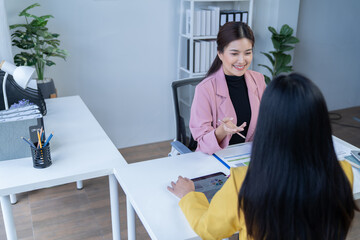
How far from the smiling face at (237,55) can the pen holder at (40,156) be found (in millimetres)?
1021

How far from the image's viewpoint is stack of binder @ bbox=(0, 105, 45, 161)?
1677mm

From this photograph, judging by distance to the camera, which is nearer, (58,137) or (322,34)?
(58,137)

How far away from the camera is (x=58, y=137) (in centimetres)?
198

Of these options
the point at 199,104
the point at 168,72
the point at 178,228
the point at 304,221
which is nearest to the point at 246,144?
the point at 199,104

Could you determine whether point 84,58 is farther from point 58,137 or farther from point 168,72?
point 58,137

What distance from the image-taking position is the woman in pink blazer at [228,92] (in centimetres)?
189

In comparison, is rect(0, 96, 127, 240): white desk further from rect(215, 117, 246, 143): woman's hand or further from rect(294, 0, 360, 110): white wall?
rect(294, 0, 360, 110): white wall

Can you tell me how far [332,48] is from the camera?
178 inches

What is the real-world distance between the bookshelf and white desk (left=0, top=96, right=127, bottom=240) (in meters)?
1.52

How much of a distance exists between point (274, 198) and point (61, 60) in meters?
2.76

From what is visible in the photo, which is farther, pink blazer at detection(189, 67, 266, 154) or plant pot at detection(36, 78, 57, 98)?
plant pot at detection(36, 78, 57, 98)

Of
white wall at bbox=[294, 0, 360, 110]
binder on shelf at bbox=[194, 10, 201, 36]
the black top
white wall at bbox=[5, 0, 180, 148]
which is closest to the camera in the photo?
the black top

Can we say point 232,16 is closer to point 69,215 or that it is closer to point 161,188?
point 69,215

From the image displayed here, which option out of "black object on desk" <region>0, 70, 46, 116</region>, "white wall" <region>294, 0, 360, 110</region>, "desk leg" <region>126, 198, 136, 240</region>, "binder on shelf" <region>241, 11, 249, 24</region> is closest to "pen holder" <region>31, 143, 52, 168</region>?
"desk leg" <region>126, 198, 136, 240</region>
